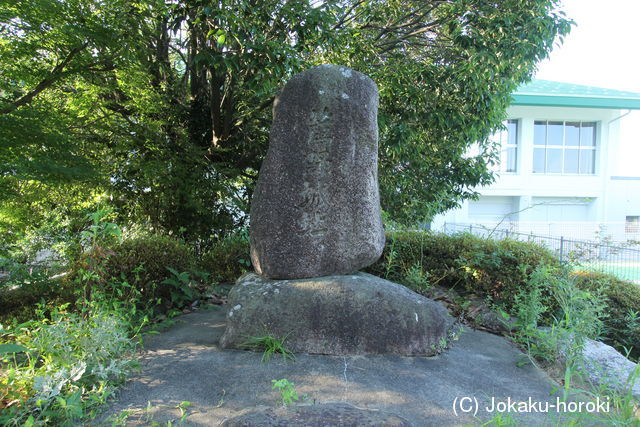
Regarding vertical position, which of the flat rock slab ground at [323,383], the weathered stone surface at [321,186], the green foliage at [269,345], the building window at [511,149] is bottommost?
the flat rock slab ground at [323,383]

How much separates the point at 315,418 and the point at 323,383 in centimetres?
58

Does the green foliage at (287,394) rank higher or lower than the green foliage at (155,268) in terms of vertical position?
lower

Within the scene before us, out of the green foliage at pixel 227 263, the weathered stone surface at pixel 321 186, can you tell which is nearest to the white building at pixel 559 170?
the green foliage at pixel 227 263

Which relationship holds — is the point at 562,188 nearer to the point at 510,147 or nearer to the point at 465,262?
the point at 510,147

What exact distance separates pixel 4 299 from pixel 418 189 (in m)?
6.29

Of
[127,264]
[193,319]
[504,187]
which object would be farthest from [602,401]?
[504,187]

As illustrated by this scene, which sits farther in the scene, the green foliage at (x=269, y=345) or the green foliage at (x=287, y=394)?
the green foliage at (x=269, y=345)

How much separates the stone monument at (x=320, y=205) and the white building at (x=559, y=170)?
44.5 ft

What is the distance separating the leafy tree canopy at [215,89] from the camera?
4117 millimetres

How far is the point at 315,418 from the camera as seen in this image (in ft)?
7.02

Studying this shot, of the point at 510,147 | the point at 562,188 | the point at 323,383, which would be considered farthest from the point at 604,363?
the point at 562,188

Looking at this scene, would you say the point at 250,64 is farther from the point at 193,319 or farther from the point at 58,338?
the point at 58,338

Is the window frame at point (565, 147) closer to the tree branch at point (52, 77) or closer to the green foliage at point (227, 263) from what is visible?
the green foliage at point (227, 263)

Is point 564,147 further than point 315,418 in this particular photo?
Yes
